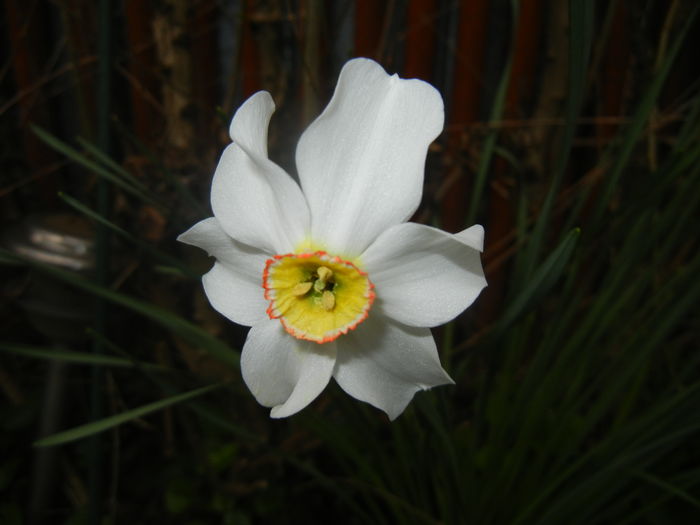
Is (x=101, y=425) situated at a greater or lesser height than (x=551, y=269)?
lesser

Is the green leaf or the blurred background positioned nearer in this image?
the green leaf

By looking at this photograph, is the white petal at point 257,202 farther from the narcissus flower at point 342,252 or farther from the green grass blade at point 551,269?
the green grass blade at point 551,269

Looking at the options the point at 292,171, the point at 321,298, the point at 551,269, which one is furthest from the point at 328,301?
the point at 292,171

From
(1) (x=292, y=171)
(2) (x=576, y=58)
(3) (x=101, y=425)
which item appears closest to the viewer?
(2) (x=576, y=58)

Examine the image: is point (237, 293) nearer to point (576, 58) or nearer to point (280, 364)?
point (280, 364)

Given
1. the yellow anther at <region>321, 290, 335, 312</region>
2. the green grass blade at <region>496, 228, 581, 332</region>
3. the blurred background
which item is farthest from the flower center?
the blurred background

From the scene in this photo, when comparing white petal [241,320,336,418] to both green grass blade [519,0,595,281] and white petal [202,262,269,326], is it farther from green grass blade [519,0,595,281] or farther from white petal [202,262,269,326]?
green grass blade [519,0,595,281]
